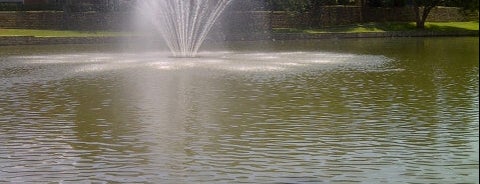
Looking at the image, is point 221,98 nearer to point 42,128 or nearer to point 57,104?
point 57,104

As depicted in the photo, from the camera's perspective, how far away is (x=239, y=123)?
11992mm

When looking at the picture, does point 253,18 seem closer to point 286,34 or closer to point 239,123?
point 286,34

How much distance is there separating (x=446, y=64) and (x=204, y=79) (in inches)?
349

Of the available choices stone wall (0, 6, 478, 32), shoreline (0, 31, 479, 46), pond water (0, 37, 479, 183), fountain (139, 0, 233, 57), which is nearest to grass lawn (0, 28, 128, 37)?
stone wall (0, 6, 478, 32)

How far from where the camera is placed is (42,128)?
11750 mm

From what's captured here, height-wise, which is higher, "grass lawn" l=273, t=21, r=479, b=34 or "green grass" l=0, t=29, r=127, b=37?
"green grass" l=0, t=29, r=127, b=37

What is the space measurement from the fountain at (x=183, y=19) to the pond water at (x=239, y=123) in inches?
289

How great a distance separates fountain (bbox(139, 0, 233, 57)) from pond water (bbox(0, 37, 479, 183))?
734 centimetres

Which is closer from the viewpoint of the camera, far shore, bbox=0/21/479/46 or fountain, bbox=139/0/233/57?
fountain, bbox=139/0/233/57

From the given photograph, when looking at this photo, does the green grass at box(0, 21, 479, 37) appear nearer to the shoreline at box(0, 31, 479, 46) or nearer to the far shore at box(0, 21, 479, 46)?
the far shore at box(0, 21, 479, 46)

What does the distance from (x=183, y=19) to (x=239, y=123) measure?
75.4ft

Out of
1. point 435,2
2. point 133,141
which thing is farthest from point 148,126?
point 435,2

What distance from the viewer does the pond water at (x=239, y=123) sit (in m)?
8.84

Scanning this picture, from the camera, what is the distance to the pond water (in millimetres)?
8836
